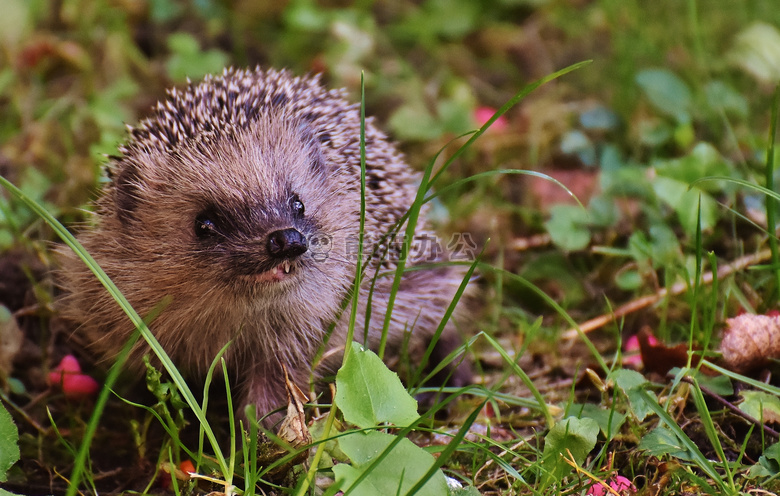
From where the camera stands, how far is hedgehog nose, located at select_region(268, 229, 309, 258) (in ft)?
8.07

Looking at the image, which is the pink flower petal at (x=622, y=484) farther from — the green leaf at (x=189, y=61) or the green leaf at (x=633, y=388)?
the green leaf at (x=189, y=61)

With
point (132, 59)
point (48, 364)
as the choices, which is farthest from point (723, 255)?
point (132, 59)

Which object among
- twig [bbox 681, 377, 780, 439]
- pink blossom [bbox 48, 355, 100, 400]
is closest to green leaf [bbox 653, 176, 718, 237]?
twig [bbox 681, 377, 780, 439]

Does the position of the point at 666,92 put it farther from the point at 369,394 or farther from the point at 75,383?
the point at 75,383

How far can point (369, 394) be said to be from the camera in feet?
6.96

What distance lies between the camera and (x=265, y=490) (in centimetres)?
235

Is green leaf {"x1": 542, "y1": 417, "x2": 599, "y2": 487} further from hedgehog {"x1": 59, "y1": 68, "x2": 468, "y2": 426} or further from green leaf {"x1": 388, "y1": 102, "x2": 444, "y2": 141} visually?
green leaf {"x1": 388, "y1": 102, "x2": 444, "y2": 141}

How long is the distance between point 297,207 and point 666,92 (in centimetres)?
243

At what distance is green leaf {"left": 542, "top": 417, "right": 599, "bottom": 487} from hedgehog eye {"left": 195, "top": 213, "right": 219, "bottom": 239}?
1.38m

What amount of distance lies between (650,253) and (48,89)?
13.1 ft

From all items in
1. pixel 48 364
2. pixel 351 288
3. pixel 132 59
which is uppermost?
pixel 132 59

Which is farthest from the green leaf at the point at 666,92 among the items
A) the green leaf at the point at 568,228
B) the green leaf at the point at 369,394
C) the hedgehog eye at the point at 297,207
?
the green leaf at the point at 369,394

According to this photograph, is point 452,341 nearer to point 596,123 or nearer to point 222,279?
point 222,279

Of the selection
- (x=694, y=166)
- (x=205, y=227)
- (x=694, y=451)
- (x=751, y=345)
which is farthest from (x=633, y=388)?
(x=205, y=227)
